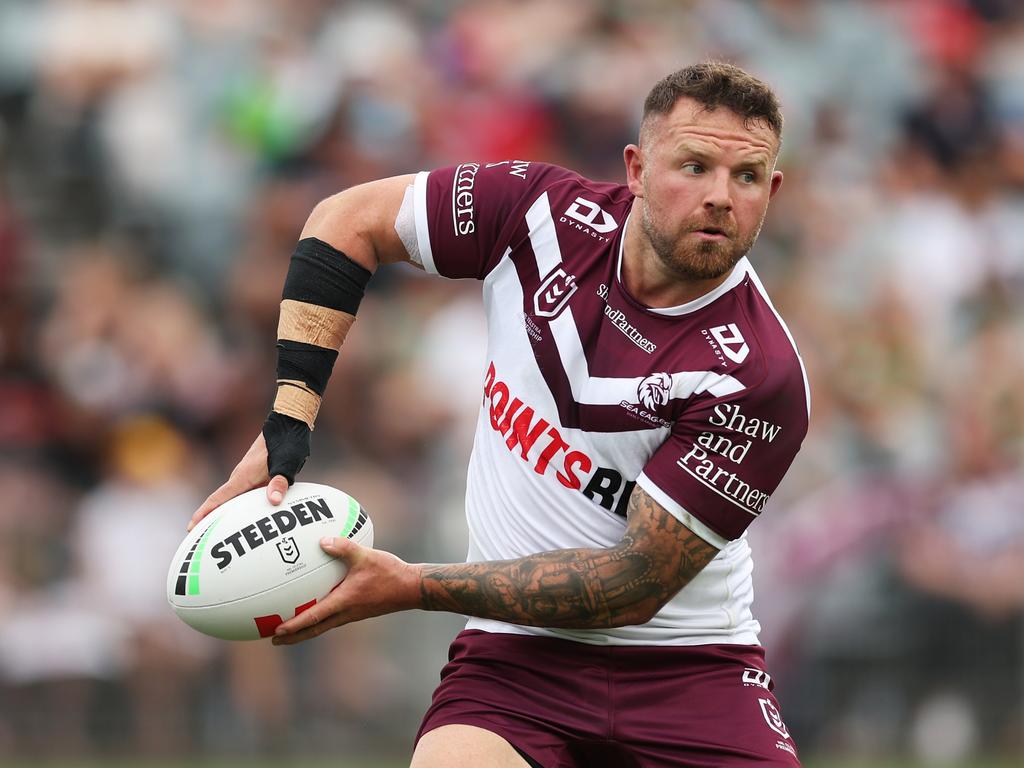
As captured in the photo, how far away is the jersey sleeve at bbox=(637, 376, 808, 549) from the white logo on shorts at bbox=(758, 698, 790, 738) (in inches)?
22.0

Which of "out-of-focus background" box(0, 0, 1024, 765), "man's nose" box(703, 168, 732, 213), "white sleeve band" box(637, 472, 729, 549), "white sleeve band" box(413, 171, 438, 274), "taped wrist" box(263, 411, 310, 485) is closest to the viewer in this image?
"man's nose" box(703, 168, 732, 213)

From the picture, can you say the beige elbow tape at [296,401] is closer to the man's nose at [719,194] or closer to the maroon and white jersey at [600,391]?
the maroon and white jersey at [600,391]

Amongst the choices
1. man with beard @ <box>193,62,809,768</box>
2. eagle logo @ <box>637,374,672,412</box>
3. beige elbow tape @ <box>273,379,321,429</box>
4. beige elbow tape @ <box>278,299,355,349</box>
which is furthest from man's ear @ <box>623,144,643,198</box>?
beige elbow tape @ <box>273,379,321,429</box>

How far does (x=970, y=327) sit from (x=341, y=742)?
5.10 m

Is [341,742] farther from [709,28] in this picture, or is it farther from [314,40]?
[709,28]

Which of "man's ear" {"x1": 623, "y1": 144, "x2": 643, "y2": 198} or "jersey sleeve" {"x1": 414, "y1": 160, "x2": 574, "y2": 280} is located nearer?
"man's ear" {"x1": 623, "y1": 144, "x2": 643, "y2": 198}

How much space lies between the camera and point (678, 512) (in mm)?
4988

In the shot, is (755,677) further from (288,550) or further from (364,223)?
(364,223)

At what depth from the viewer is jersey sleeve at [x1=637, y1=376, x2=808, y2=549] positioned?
16.4 ft

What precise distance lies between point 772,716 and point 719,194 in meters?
1.64

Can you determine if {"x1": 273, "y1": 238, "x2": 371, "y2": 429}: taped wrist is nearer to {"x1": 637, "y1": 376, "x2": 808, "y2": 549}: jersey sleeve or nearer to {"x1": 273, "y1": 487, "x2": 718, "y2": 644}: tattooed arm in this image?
{"x1": 273, "y1": 487, "x2": 718, "y2": 644}: tattooed arm

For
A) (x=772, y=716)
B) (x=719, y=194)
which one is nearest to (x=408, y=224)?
(x=719, y=194)

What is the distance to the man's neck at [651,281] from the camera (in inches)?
202

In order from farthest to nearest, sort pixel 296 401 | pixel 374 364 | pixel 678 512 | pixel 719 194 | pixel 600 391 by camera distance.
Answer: pixel 374 364, pixel 296 401, pixel 600 391, pixel 678 512, pixel 719 194
